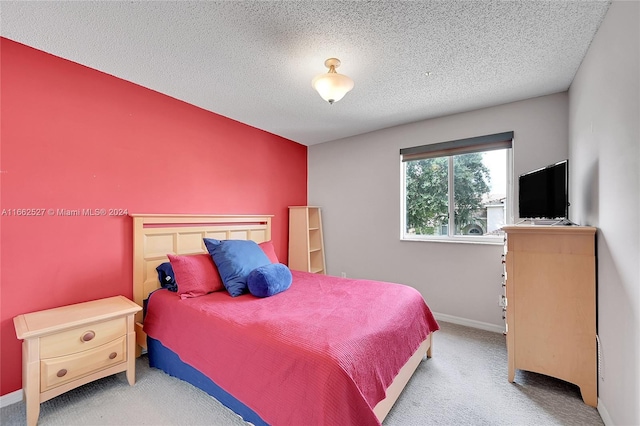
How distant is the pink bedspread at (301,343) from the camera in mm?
1217

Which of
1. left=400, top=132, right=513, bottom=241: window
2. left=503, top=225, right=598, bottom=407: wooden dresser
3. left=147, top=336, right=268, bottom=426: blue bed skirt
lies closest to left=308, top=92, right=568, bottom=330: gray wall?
left=400, top=132, right=513, bottom=241: window

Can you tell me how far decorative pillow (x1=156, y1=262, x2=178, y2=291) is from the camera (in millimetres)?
2274

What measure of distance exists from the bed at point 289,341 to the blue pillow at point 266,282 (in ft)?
0.20

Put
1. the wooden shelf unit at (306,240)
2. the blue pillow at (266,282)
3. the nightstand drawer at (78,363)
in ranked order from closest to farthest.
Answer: the nightstand drawer at (78,363)
the blue pillow at (266,282)
the wooden shelf unit at (306,240)

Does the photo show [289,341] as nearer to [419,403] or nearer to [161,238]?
[419,403]

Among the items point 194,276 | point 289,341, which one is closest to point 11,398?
point 194,276

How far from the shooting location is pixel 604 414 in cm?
159

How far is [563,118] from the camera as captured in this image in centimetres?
254

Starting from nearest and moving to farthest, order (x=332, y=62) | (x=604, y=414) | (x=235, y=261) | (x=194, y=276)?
1. (x=604, y=414)
2. (x=332, y=62)
3. (x=194, y=276)
4. (x=235, y=261)

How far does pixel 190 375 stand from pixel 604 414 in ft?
8.45

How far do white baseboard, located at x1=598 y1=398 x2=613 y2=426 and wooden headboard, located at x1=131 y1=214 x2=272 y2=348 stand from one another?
3.19 meters

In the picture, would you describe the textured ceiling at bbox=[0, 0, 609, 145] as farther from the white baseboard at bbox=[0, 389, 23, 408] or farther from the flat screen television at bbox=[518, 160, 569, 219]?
the white baseboard at bbox=[0, 389, 23, 408]

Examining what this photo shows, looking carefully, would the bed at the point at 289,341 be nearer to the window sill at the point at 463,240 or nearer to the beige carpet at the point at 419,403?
the beige carpet at the point at 419,403

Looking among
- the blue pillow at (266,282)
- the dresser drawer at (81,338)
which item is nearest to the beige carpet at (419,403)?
the dresser drawer at (81,338)
